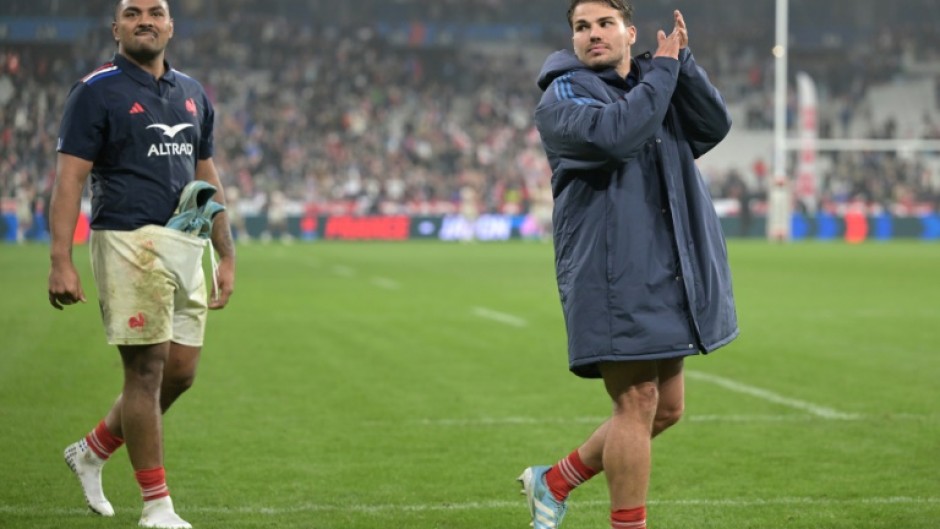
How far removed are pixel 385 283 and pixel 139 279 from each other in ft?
56.0

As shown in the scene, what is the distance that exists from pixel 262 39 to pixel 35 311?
3472 centimetres

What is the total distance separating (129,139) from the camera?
5941 mm

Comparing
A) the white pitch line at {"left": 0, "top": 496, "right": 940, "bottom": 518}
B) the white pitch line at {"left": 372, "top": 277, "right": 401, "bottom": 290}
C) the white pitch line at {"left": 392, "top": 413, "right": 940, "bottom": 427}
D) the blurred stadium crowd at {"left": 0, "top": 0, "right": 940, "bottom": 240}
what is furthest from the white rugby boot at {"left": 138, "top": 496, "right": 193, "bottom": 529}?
the blurred stadium crowd at {"left": 0, "top": 0, "right": 940, "bottom": 240}

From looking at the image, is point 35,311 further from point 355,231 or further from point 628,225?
point 355,231

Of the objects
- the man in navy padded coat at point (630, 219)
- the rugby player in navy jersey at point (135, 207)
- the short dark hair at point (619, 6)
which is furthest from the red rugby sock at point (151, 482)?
the short dark hair at point (619, 6)

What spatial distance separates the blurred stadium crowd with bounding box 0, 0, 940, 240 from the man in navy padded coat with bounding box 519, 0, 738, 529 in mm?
39949

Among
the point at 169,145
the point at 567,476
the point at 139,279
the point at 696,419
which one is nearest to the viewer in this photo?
the point at 567,476

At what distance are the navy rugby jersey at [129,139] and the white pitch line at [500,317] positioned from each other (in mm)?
10260

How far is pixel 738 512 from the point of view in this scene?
651 centimetres

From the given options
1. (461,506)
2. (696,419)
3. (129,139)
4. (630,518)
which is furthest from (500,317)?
(630,518)

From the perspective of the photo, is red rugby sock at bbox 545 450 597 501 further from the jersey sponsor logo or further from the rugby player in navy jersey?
the jersey sponsor logo

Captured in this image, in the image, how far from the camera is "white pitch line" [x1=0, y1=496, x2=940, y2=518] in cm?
645

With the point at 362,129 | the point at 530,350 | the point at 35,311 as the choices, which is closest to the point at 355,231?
the point at 362,129

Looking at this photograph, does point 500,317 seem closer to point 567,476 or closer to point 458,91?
point 567,476
